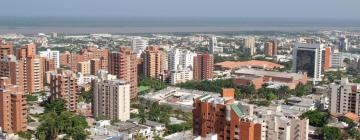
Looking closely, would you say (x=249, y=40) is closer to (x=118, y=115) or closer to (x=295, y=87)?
(x=295, y=87)

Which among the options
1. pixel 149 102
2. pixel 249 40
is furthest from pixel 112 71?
pixel 249 40

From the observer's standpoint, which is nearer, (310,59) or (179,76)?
(179,76)

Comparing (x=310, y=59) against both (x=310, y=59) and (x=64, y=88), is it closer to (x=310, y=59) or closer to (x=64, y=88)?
(x=310, y=59)

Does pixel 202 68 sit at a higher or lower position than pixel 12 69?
lower

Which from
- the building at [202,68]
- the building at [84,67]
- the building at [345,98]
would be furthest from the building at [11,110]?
the building at [202,68]

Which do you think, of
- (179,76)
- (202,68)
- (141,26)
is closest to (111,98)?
(179,76)

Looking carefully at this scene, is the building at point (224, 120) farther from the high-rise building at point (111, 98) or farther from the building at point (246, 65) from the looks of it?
the building at point (246, 65)
